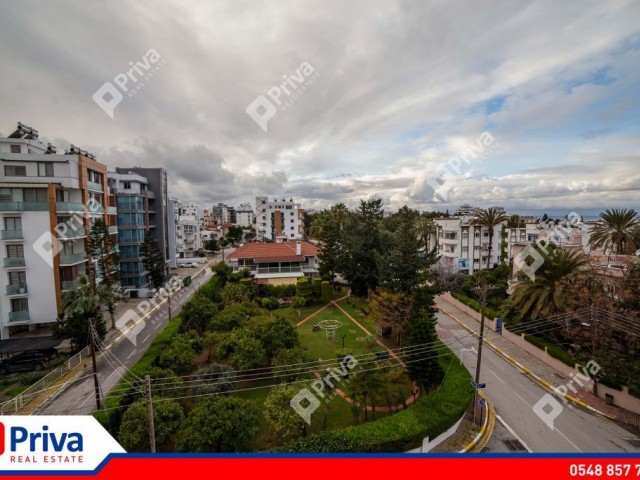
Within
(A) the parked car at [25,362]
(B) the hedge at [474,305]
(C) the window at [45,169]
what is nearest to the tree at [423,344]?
(B) the hedge at [474,305]

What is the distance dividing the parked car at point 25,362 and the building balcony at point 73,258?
7.39m

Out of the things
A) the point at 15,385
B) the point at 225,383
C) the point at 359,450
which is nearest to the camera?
the point at 359,450

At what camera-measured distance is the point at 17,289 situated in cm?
2364

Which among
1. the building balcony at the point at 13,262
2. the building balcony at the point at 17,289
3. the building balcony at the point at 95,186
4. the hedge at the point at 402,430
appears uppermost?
the building balcony at the point at 95,186

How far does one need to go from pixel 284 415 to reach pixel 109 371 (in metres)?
13.6

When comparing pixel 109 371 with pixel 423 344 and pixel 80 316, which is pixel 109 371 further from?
pixel 423 344

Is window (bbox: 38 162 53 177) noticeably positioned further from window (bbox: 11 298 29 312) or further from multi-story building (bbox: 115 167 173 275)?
multi-story building (bbox: 115 167 173 275)

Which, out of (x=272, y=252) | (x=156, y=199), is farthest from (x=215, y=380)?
(x=156, y=199)

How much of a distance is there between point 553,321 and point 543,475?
1505cm

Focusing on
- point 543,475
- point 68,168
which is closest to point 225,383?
point 543,475

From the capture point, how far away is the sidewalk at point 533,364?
52.4ft

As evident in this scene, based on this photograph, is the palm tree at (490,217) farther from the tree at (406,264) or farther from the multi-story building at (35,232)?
the multi-story building at (35,232)

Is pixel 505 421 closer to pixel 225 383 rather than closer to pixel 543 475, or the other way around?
pixel 543 475

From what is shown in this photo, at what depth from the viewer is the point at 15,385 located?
17656mm
